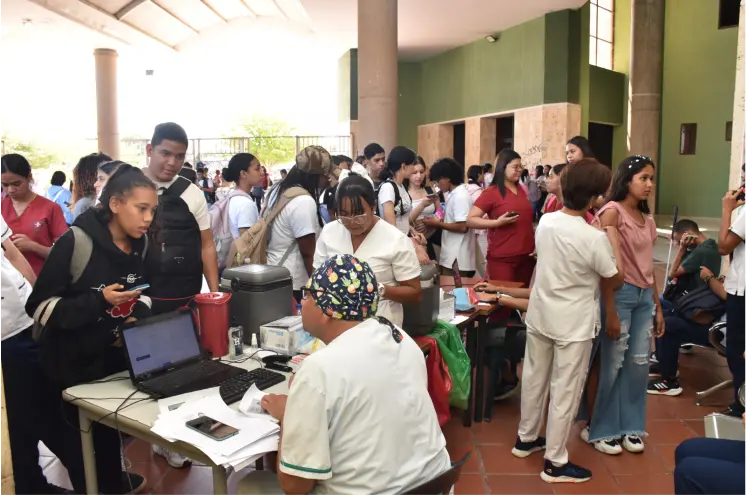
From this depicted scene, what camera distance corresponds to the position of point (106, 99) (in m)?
14.5

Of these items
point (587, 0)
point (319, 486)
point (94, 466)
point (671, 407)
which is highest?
point (587, 0)

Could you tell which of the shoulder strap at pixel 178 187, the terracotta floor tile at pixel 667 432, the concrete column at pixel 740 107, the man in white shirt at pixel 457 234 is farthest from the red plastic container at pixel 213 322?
the concrete column at pixel 740 107

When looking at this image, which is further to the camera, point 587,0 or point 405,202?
point 587,0

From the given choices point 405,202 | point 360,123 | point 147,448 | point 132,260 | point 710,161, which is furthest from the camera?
point 710,161

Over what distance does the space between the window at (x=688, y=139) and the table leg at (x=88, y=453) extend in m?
17.3

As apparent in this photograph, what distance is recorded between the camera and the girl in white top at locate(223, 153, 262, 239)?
4219 mm

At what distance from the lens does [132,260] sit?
7.66 feet

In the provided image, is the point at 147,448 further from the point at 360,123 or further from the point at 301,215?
the point at 360,123

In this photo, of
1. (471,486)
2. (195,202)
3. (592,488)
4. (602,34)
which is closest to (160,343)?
(195,202)

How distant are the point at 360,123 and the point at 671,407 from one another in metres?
6.10

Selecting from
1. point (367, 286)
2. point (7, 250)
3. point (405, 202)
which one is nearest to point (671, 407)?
point (405, 202)

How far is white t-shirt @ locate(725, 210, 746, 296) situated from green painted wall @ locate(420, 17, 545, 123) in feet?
33.5

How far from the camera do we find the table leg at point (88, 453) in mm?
2162

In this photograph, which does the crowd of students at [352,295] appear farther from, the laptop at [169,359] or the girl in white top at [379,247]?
the laptop at [169,359]
